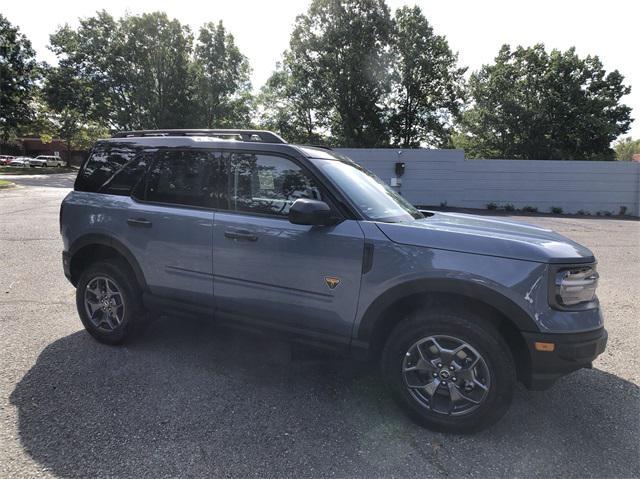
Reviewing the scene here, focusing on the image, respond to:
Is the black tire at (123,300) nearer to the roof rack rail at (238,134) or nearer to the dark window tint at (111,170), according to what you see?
the dark window tint at (111,170)

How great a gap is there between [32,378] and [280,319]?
6.61 ft

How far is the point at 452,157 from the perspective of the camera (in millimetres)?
19359

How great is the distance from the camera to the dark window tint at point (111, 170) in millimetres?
3928

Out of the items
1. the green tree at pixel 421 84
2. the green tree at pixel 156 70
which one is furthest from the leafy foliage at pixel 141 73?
the green tree at pixel 421 84

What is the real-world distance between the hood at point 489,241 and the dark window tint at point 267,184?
0.72m

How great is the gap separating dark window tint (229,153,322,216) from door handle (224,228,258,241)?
7.5 inches

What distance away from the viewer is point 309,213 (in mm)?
2852

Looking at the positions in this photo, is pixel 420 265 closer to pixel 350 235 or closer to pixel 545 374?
pixel 350 235

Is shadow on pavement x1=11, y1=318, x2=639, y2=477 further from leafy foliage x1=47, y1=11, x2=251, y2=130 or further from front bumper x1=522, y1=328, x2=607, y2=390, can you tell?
leafy foliage x1=47, y1=11, x2=251, y2=130

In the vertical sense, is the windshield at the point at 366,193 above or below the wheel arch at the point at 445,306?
above

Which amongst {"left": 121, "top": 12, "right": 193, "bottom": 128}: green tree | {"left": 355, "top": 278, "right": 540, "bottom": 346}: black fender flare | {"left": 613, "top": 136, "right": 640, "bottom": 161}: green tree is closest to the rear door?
{"left": 355, "top": 278, "right": 540, "bottom": 346}: black fender flare

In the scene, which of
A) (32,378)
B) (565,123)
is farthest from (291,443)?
(565,123)

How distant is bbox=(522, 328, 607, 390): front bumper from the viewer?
2512 mm

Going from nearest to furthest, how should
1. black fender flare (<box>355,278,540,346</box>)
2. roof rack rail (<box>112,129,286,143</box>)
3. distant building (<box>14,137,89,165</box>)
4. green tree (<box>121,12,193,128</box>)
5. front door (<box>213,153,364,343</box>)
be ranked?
black fender flare (<box>355,278,540,346</box>)
front door (<box>213,153,364,343</box>)
roof rack rail (<box>112,129,286,143</box>)
green tree (<box>121,12,193,128</box>)
distant building (<box>14,137,89,165</box>)
